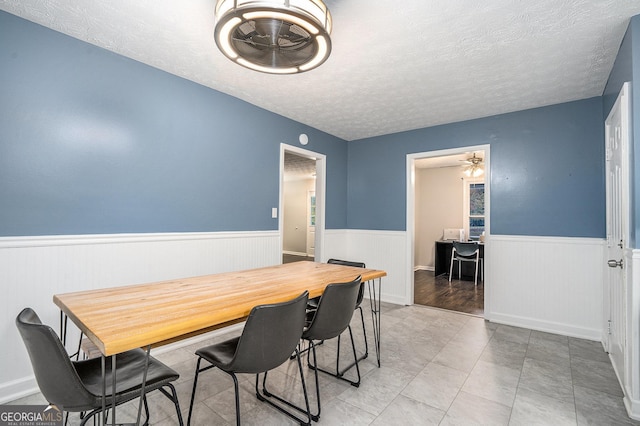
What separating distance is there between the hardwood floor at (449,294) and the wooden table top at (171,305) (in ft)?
8.93

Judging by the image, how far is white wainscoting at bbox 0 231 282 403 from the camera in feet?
6.83

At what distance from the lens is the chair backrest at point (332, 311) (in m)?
1.85

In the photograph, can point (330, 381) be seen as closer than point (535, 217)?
Yes

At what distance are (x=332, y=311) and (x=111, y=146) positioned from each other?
2.19 meters

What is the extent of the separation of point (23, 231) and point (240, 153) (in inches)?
77.2

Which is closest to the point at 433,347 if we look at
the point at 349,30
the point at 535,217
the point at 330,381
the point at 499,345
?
the point at 499,345

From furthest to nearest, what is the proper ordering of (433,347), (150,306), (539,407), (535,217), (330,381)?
(535,217), (433,347), (330,381), (539,407), (150,306)

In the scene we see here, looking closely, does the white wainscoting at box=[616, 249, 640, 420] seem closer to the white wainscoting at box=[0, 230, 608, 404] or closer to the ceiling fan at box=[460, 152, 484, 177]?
the white wainscoting at box=[0, 230, 608, 404]

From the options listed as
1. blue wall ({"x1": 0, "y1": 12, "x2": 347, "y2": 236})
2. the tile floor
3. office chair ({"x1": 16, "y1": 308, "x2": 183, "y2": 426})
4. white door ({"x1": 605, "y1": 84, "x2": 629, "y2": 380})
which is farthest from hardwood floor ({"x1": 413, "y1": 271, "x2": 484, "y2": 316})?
office chair ({"x1": 16, "y1": 308, "x2": 183, "y2": 426})

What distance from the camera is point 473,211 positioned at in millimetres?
7164

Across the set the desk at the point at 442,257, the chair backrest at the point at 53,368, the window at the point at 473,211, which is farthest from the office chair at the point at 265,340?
the window at the point at 473,211

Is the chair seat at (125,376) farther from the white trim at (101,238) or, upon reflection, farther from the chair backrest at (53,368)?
the white trim at (101,238)

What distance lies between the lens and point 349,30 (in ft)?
7.13

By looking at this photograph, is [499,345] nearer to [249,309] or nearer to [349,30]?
[249,309]
